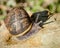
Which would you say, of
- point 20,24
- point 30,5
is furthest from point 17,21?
point 30,5

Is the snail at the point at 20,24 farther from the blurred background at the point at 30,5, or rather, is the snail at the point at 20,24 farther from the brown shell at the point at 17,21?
the blurred background at the point at 30,5

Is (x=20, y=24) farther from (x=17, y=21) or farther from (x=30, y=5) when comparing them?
(x=30, y=5)

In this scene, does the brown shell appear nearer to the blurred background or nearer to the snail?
the snail

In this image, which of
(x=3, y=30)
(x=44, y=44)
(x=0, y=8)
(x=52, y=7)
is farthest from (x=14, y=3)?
(x=44, y=44)

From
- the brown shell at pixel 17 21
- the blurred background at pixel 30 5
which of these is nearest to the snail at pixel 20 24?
the brown shell at pixel 17 21

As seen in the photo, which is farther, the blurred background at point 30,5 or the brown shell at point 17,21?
the blurred background at point 30,5
